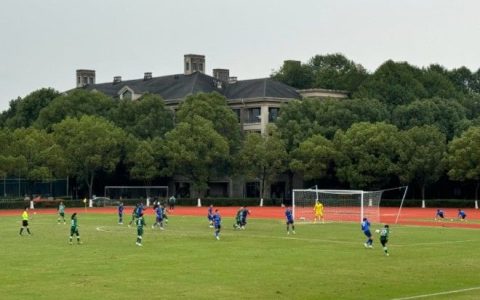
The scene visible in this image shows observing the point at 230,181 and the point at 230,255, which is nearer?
the point at 230,255

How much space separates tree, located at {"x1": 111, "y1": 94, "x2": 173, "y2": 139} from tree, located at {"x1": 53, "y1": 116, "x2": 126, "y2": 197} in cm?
570

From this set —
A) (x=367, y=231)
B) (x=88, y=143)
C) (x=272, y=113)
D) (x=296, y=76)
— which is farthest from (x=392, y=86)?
(x=367, y=231)

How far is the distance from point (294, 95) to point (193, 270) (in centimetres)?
9287

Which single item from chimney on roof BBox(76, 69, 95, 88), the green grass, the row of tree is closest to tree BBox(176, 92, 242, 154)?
the row of tree

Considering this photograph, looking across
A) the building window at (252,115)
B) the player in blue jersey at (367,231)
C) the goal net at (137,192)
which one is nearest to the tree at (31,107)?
the goal net at (137,192)

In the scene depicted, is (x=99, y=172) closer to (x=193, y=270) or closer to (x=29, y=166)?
(x=29, y=166)

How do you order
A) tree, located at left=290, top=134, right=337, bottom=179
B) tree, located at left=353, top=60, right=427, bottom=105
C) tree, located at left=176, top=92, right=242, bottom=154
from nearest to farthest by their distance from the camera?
tree, located at left=290, top=134, right=337, bottom=179
tree, located at left=176, top=92, right=242, bottom=154
tree, located at left=353, top=60, right=427, bottom=105

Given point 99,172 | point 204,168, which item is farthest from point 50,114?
point 204,168

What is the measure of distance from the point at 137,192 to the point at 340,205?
39.8 m

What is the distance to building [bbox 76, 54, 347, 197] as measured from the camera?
398 feet

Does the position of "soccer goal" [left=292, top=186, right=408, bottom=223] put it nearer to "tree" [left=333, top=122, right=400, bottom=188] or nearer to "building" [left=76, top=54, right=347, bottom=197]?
"tree" [left=333, top=122, right=400, bottom=188]

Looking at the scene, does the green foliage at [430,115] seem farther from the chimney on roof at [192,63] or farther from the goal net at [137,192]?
the chimney on roof at [192,63]

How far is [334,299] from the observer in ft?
87.1

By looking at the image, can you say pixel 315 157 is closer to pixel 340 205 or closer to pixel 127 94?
pixel 340 205
